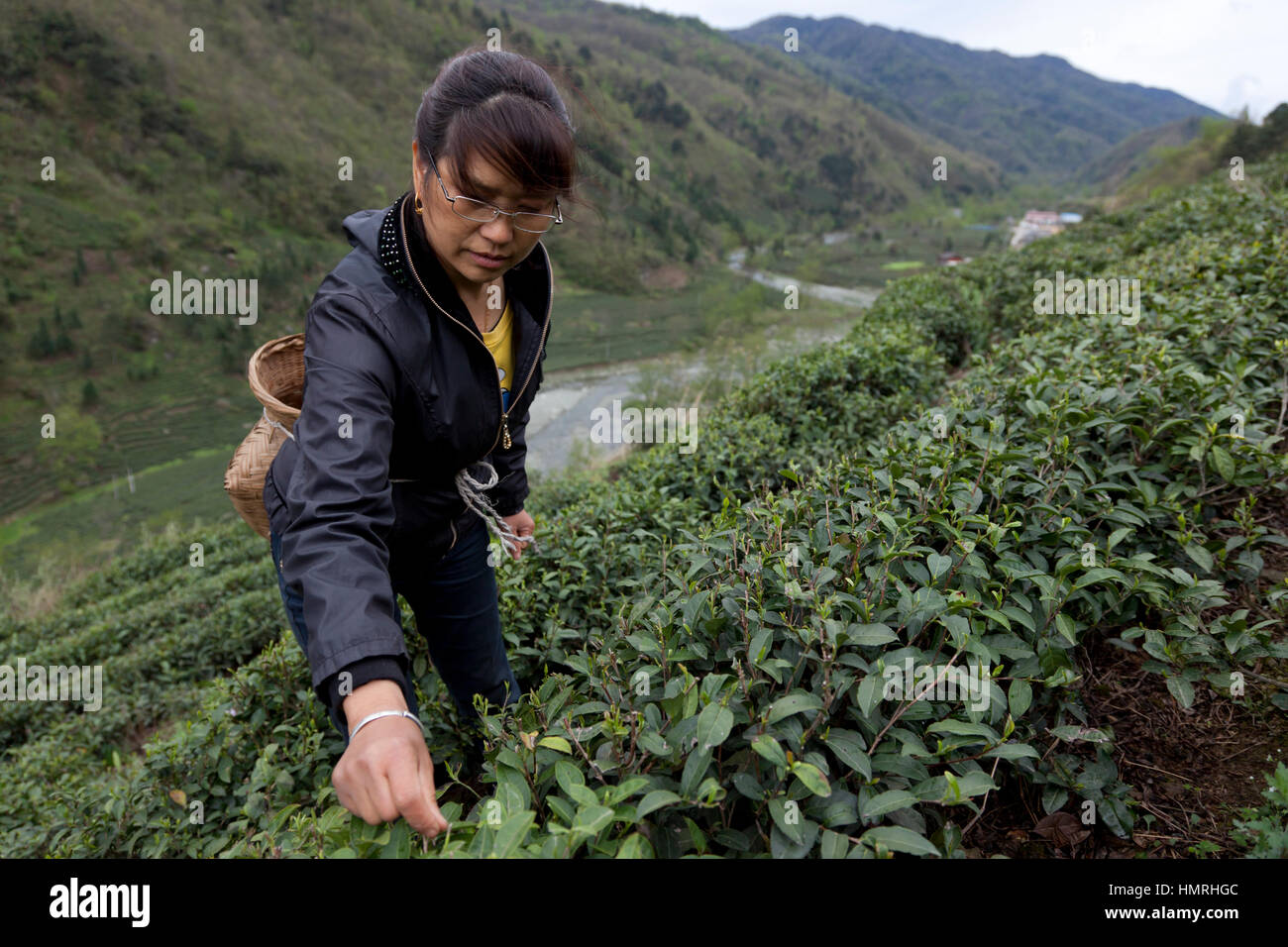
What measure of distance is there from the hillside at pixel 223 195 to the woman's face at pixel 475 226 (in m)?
30.7

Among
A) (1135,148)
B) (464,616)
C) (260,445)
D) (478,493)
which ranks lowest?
(464,616)

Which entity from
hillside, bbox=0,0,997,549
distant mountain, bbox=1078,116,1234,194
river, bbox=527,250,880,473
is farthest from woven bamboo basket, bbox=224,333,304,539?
distant mountain, bbox=1078,116,1234,194

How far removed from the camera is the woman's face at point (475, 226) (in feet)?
4.29

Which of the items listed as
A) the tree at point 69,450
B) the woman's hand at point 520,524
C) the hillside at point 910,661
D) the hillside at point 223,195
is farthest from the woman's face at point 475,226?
the tree at point 69,450

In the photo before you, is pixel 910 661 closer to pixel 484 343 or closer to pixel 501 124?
pixel 484 343

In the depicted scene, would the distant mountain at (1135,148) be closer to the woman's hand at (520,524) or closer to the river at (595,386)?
the river at (595,386)

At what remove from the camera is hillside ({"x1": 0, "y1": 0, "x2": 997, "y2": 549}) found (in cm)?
3781
